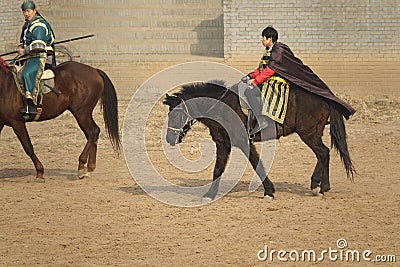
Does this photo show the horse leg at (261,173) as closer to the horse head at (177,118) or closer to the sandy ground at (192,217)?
the sandy ground at (192,217)

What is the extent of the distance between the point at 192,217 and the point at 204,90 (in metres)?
1.59

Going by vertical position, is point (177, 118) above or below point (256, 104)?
below

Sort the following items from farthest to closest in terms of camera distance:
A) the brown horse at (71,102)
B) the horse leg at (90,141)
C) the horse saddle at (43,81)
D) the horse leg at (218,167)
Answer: the horse leg at (90,141)
the brown horse at (71,102)
the horse saddle at (43,81)
the horse leg at (218,167)

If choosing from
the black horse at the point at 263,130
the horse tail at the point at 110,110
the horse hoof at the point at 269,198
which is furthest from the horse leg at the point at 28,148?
the horse hoof at the point at 269,198

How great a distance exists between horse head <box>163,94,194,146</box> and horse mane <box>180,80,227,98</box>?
0.14m

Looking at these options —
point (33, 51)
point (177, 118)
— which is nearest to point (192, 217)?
point (177, 118)

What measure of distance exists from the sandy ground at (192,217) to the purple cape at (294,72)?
3.99 feet

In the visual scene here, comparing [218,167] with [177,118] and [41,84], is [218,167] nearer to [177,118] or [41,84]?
[177,118]

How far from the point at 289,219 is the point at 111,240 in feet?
6.23

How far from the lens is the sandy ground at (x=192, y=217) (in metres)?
7.13

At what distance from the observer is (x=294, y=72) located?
9164 mm

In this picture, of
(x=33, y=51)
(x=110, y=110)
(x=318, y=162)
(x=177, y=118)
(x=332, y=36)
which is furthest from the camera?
(x=332, y=36)

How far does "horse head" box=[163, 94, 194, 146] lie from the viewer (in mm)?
9055

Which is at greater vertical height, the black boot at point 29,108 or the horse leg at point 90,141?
the black boot at point 29,108
